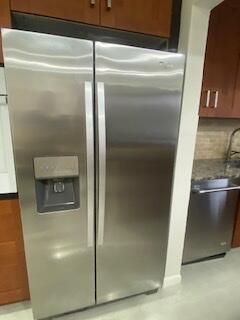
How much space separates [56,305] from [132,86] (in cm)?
146

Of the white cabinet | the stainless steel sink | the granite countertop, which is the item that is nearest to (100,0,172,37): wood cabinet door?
the white cabinet

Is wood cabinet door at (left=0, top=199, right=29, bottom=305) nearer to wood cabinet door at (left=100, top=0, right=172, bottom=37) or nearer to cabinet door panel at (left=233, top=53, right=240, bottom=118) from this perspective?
wood cabinet door at (left=100, top=0, right=172, bottom=37)

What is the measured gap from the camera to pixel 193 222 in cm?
195

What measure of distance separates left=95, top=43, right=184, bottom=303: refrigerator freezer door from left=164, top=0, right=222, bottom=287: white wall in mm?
152

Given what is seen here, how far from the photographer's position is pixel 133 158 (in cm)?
131

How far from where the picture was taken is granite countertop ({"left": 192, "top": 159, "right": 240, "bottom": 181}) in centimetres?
186

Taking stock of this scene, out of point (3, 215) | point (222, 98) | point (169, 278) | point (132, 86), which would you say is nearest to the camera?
point (132, 86)

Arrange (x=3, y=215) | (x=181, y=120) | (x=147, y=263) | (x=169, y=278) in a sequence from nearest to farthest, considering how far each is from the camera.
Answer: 1. (x=3, y=215)
2. (x=181, y=120)
3. (x=147, y=263)
4. (x=169, y=278)

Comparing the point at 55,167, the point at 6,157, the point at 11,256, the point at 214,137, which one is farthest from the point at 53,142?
the point at 214,137

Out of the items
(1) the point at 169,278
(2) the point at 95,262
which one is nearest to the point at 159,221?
(2) the point at 95,262

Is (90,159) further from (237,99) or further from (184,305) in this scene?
(237,99)

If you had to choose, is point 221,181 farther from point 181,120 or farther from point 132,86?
point 132,86

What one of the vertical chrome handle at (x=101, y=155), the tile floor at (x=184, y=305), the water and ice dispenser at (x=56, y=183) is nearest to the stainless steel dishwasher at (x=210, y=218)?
the tile floor at (x=184, y=305)

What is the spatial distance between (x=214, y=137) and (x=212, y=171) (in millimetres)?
610
